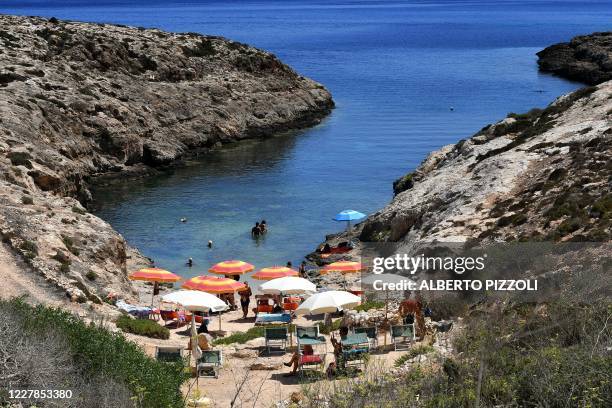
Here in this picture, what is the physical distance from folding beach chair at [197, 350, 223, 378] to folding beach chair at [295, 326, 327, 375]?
2058 mm

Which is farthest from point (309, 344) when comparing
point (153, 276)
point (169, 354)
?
point (153, 276)

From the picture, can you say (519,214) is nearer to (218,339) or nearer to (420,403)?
(218,339)

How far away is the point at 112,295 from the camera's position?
3145 cm

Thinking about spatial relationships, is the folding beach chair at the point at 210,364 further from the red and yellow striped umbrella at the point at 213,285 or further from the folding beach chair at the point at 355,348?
the red and yellow striped umbrella at the point at 213,285

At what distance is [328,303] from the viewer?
2484 centimetres

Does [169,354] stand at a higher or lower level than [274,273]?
lower

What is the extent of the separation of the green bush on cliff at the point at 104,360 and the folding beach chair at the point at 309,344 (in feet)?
10.8

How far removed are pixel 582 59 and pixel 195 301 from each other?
390 feet

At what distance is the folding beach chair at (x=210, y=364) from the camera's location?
2153cm

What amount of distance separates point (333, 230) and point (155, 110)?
30912 mm

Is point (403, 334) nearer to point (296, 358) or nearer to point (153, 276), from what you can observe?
point (296, 358)

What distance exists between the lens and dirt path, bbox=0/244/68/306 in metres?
26.4

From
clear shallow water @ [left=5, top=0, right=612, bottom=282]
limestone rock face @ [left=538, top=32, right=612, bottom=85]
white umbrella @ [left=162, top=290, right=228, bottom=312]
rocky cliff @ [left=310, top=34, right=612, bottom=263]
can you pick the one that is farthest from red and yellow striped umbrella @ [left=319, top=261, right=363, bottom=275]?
limestone rock face @ [left=538, top=32, right=612, bottom=85]

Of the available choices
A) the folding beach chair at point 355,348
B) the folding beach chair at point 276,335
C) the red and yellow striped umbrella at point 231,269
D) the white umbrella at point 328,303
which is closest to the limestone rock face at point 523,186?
the red and yellow striped umbrella at point 231,269
